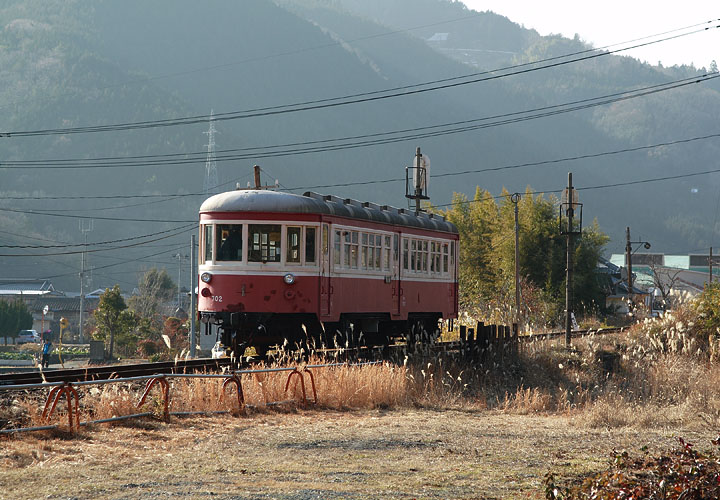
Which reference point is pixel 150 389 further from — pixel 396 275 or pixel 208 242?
pixel 396 275

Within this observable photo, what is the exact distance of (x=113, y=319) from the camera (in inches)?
2190

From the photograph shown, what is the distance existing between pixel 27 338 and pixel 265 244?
7555cm

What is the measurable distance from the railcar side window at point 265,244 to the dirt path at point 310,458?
5.82 m

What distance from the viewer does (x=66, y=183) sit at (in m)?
199

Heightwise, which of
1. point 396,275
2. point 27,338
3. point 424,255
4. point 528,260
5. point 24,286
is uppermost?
point 24,286

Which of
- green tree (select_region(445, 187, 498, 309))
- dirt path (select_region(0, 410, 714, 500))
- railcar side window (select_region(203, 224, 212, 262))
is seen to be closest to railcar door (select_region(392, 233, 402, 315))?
railcar side window (select_region(203, 224, 212, 262))

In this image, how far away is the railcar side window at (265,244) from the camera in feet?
57.1

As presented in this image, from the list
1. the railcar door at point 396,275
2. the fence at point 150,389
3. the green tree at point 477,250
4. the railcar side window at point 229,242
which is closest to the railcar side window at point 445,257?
the railcar door at point 396,275

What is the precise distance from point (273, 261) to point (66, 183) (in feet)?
631

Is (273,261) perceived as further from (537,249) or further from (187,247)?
(187,247)

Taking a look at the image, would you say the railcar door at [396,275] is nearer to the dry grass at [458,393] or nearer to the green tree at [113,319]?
the dry grass at [458,393]

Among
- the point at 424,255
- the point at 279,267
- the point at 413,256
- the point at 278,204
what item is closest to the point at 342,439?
the point at 279,267

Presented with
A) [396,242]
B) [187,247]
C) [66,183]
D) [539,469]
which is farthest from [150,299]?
[66,183]

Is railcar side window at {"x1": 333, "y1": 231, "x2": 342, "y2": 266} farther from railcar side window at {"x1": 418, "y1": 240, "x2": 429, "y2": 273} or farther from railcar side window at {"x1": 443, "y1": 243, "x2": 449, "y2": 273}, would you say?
railcar side window at {"x1": 443, "y1": 243, "x2": 449, "y2": 273}
